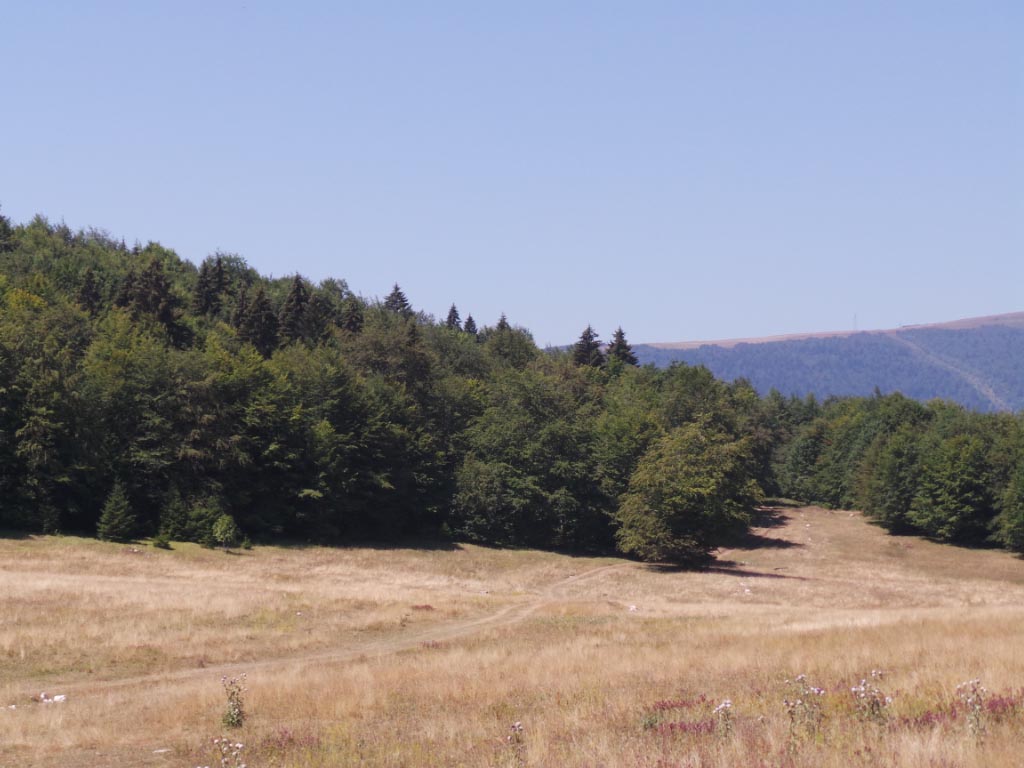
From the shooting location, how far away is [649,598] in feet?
151

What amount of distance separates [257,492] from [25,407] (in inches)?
674

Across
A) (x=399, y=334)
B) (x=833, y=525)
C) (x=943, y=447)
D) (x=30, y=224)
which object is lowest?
(x=833, y=525)

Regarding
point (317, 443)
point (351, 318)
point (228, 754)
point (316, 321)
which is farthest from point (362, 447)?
point (228, 754)

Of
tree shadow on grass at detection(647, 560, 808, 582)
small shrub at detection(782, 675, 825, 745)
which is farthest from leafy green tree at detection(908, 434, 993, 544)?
small shrub at detection(782, 675, 825, 745)

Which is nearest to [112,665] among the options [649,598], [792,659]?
[792,659]

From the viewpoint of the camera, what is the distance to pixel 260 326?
9200 cm

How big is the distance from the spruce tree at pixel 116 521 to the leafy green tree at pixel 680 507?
113ft

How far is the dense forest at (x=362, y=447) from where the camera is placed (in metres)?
58.3

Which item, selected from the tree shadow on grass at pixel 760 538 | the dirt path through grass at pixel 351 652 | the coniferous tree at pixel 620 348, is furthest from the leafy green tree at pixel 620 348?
the dirt path through grass at pixel 351 652

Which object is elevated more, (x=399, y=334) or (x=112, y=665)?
(x=399, y=334)

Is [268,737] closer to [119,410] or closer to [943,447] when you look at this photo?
[119,410]

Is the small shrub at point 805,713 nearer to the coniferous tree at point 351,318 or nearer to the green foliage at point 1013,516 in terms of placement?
the green foliage at point 1013,516

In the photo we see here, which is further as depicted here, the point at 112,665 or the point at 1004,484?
the point at 1004,484

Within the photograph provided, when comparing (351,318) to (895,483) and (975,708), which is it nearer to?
(895,483)
